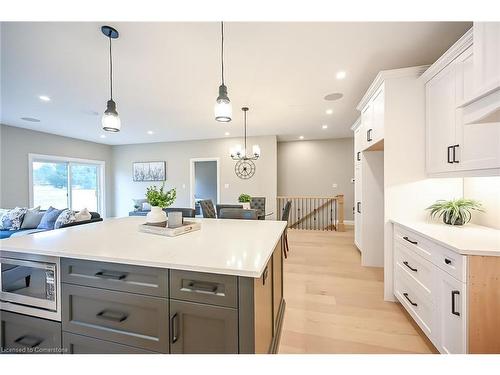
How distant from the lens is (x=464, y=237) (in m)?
1.48

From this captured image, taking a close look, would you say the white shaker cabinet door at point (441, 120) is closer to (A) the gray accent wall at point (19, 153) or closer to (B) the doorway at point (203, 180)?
(B) the doorway at point (203, 180)

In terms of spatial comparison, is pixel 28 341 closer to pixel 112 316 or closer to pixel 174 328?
pixel 112 316

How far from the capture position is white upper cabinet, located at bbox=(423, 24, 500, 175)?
1047 millimetres

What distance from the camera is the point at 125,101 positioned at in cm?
345

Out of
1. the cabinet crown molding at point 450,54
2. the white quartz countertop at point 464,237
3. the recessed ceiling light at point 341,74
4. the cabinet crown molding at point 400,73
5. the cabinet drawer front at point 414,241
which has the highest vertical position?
the recessed ceiling light at point 341,74

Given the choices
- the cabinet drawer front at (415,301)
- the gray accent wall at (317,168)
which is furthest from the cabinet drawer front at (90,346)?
the gray accent wall at (317,168)

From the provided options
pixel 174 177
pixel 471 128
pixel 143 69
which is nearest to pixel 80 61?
pixel 143 69

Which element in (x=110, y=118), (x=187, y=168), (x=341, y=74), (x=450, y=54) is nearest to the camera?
(x=450, y=54)

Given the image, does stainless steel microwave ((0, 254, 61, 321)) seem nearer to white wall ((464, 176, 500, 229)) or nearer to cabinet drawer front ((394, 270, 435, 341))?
cabinet drawer front ((394, 270, 435, 341))

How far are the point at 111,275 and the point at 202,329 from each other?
59 cm

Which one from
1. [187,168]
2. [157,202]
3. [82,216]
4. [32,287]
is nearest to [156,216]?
[157,202]

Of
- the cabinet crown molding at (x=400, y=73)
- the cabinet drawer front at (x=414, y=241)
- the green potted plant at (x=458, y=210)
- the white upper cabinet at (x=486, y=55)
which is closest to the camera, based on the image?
the white upper cabinet at (x=486, y=55)

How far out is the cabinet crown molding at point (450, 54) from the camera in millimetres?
1499

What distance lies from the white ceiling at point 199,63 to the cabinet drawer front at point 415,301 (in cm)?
228
